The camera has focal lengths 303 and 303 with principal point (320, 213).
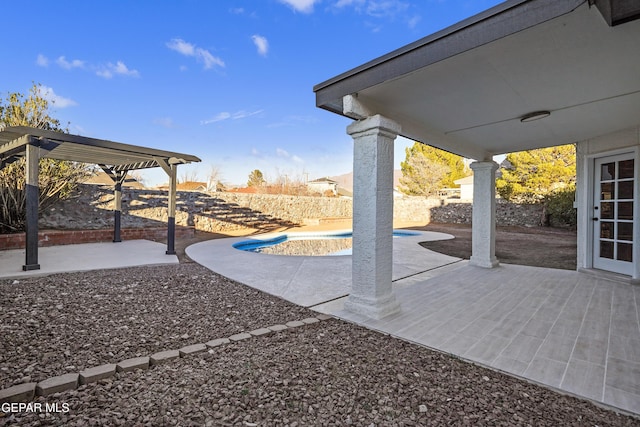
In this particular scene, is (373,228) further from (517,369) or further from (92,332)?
(92,332)

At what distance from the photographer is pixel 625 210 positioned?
205 inches

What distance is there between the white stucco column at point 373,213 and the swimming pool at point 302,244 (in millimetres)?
6644

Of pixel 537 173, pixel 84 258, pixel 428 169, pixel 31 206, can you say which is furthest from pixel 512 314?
pixel 428 169

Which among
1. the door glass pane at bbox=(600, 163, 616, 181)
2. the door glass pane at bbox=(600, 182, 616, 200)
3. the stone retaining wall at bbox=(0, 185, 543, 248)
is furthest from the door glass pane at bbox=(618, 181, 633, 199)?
the stone retaining wall at bbox=(0, 185, 543, 248)

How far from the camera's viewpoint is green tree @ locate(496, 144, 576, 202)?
1538cm

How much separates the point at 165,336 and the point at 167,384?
945 mm

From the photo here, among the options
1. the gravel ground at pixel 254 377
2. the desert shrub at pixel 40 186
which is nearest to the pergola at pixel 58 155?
the desert shrub at pixel 40 186

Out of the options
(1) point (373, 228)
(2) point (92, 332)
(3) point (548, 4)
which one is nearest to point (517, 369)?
(1) point (373, 228)

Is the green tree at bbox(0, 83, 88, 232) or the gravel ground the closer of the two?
the gravel ground

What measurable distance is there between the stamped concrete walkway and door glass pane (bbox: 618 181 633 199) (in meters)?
1.49

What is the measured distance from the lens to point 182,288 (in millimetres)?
4707

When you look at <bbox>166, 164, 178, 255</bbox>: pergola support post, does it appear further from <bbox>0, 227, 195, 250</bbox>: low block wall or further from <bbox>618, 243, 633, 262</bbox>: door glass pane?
<bbox>618, 243, 633, 262</bbox>: door glass pane

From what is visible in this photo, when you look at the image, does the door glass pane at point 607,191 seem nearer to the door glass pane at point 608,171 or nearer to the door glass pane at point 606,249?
the door glass pane at point 608,171

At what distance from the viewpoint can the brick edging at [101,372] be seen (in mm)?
1947
